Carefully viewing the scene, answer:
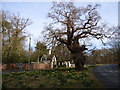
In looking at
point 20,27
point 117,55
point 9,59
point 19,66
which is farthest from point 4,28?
point 117,55

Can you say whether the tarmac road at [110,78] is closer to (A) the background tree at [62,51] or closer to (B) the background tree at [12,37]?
(A) the background tree at [62,51]

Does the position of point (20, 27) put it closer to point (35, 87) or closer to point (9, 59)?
point (9, 59)

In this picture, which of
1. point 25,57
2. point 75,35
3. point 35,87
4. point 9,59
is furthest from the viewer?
point 25,57

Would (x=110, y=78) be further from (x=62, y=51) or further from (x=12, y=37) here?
(x=12, y=37)

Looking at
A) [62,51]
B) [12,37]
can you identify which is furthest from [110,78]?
[12,37]

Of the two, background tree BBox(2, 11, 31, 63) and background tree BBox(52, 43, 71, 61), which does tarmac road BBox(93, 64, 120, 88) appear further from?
background tree BBox(2, 11, 31, 63)

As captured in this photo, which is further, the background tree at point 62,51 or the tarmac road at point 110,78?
the background tree at point 62,51

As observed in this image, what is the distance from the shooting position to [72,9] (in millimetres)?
19141

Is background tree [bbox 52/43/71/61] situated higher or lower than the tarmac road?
higher

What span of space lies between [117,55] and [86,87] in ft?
27.9

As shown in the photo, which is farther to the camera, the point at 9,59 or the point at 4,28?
the point at 9,59

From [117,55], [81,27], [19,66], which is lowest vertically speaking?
[19,66]

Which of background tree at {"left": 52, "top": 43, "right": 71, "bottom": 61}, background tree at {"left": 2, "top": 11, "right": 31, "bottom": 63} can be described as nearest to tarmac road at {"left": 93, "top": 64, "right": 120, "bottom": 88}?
background tree at {"left": 52, "top": 43, "right": 71, "bottom": 61}

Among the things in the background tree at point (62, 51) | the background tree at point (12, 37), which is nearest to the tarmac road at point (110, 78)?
the background tree at point (62, 51)
